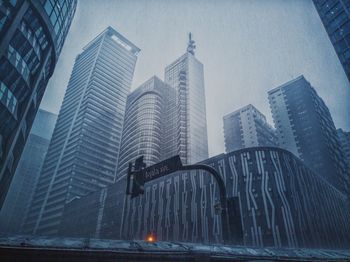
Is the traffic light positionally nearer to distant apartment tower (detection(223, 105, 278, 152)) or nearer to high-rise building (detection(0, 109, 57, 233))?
distant apartment tower (detection(223, 105, 278, 152))

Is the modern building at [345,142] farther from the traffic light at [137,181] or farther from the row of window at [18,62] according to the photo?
the traffic light at [137,181]

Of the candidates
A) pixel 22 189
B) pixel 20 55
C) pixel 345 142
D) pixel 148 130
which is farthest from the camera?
pixel 22 189

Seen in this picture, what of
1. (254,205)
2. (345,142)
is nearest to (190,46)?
(345,142)

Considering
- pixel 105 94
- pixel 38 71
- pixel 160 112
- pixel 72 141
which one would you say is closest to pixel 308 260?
pixel 38 71

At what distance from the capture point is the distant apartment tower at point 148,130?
10131 cm

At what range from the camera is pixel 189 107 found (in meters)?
122

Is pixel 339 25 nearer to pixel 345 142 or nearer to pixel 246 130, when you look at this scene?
pixel 246 130

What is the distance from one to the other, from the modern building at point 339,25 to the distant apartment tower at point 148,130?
232 ft

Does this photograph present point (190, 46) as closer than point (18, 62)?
No

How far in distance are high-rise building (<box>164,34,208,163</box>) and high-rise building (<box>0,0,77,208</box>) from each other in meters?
78.4

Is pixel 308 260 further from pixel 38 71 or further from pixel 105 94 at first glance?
pixel 105 94

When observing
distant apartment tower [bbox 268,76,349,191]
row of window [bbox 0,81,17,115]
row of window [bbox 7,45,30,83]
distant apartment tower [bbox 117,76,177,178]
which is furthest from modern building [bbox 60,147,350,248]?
distant apartment tower [bbox 117,76,177,178]

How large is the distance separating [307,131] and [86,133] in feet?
358

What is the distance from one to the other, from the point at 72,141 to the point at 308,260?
5165 inches
